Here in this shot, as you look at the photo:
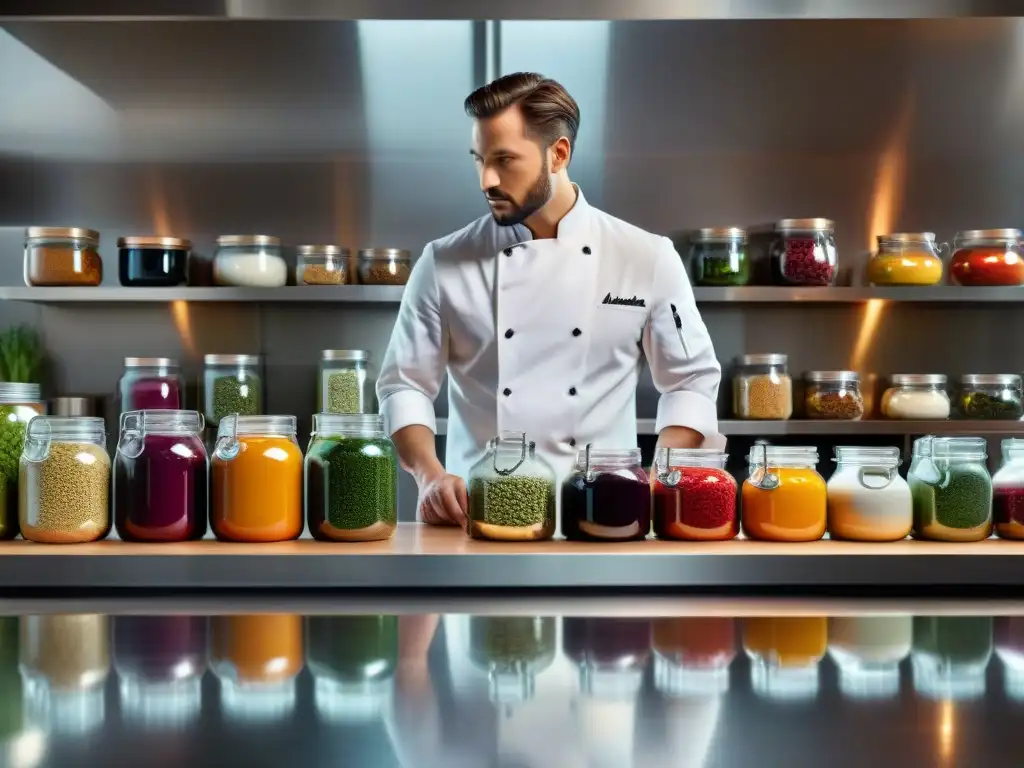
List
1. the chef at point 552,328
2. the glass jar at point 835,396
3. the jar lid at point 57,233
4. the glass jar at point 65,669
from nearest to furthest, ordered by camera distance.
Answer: the glass jar at point 65,669 → the chef at point 552,328 → the jar lid at point 57,233 → the glass jar at point 835,396

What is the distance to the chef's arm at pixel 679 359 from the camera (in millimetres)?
2061

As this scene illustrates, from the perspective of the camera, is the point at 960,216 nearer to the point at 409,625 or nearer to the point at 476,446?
the point at 476,446

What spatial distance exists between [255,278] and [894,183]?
178cm

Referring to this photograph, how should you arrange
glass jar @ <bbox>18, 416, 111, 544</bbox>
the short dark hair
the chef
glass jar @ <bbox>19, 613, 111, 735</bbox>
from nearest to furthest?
glass jar @ <bbox>19, 613, 111, 735</bbox> → glass jar @ <bbox>18, 416, 111, 544</bbox> → the short dark hair → the chef

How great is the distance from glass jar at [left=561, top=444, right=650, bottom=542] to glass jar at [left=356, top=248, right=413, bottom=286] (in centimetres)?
165

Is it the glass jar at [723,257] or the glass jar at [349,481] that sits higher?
the glass jar at [723,257]

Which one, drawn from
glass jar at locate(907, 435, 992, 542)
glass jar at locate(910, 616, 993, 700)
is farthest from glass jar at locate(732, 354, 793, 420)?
glass jar at locate(910, 616, 993, 700)

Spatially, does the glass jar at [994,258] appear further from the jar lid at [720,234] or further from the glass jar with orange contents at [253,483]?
the glass jar with orange contents at [253,483]

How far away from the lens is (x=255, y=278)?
2.86m

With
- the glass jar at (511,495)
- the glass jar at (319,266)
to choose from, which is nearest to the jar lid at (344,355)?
the glass jar at (319,266)

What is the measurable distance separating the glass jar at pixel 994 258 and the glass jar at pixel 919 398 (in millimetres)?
284

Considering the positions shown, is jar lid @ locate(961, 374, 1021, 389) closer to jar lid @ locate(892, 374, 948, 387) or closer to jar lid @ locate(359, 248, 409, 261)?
jar lid @ locate(892, 374, 948, 387)

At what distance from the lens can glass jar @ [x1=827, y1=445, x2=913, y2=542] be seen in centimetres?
130

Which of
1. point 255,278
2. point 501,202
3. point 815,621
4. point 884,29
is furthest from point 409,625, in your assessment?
point 884,29
